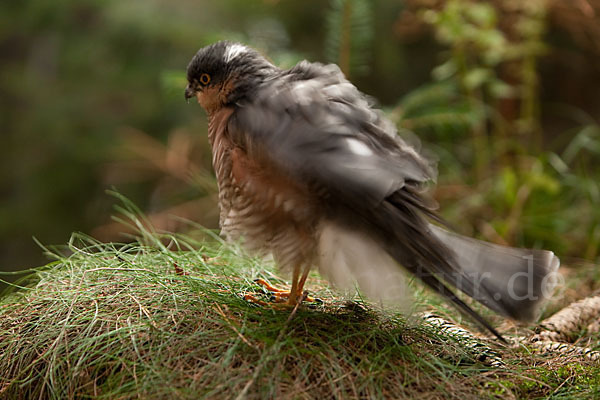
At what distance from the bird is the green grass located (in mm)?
169

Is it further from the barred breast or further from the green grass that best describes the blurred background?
Result: the green grass

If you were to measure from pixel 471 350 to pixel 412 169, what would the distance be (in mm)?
639

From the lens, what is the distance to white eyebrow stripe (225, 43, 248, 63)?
2.10 metres

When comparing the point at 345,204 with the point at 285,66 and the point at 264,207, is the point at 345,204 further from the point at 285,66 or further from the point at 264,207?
the point at 285,66

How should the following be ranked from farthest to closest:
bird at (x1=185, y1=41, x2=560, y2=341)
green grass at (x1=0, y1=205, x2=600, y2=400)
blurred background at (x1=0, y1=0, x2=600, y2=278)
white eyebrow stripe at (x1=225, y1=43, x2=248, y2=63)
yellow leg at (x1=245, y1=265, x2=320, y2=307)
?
1. blurred background at (x1=0, y1=0, x2=600, y2=278)
2. white eyebrow stripe at (x1=225, y1=43, x2=248, y2=63)
3. yellow leg at (x1=245, y1=265, x2=320, y2=307)
4. bird at (x1=185, y1=41, x2=560, y2=341)
5. green grass at (x1=0, y1=205, x2=600, y2=400)

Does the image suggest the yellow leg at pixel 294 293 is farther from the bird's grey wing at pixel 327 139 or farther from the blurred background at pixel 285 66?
the blurred background at pixel 285 66

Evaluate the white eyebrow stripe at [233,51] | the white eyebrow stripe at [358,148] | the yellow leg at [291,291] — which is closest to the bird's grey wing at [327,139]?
the white eyebrow stripe at [358,148]

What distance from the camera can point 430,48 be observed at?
542 centimetres

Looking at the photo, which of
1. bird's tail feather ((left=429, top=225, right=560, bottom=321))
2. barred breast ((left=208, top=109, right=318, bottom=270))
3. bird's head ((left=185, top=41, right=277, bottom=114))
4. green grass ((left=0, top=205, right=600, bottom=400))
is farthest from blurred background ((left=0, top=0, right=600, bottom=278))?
bird's tail feather ((left=429, top=225, right=560, bottom=321))

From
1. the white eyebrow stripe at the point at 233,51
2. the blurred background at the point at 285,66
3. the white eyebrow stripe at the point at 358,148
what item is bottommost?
the blurred background at the point at 285,66

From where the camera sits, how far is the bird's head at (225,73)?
203 centimetres

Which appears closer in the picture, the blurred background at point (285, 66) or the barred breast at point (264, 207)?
the barred breast at point (264, 207)

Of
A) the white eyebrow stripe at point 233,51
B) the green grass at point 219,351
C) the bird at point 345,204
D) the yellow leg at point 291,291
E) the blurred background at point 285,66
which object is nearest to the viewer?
the green grass at point 219,351

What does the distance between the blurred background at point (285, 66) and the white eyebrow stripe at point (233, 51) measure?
1.23m
